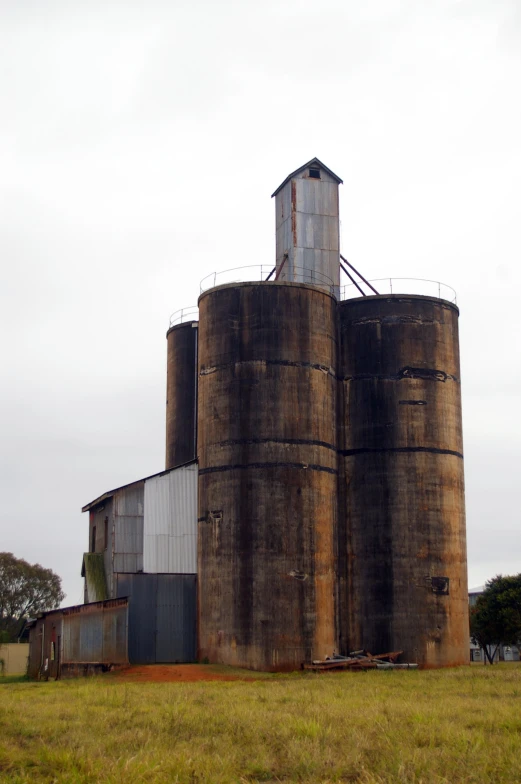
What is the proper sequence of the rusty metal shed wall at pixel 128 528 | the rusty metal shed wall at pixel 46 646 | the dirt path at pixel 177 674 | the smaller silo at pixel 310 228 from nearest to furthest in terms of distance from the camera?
the dirt path at pixel 177 674
the rusty metal shed wall at pixel 46 646
the rusty metal shed wall at pixel 128 528
the smaller silo at pixel 310 228

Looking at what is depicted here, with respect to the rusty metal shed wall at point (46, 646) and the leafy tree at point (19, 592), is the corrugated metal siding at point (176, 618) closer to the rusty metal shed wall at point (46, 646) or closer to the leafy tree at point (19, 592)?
the rusty metal shed wall at point (46, 646)

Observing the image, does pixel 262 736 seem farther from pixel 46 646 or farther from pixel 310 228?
pixel 310 228

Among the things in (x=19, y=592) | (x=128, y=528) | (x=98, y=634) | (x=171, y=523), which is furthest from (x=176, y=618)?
(x=19, y=592)

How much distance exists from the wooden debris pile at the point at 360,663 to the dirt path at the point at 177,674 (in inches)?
121

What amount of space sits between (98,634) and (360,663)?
34.2 feet

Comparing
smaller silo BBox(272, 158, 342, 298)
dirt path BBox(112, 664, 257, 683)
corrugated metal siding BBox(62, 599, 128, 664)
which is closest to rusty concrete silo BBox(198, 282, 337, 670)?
dirt path BBox(112, 664, 257, 683)

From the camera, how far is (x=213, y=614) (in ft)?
130

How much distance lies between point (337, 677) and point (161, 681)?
254 inches

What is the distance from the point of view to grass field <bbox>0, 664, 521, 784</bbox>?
1482 cm

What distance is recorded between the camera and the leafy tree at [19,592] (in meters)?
91.0

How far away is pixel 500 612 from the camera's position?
62.5 metres

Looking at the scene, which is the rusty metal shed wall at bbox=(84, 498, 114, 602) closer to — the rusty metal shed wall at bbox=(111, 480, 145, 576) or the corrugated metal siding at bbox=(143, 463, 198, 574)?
the rusty metal shed wall at bbox=(111, 480, 145, 576)

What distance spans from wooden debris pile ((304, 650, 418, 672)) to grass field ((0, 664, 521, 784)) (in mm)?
11060

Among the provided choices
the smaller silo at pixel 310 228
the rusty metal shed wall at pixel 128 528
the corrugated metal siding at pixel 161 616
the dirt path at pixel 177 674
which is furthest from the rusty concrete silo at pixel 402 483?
the rusty metal shed wall at pixel 128 528
